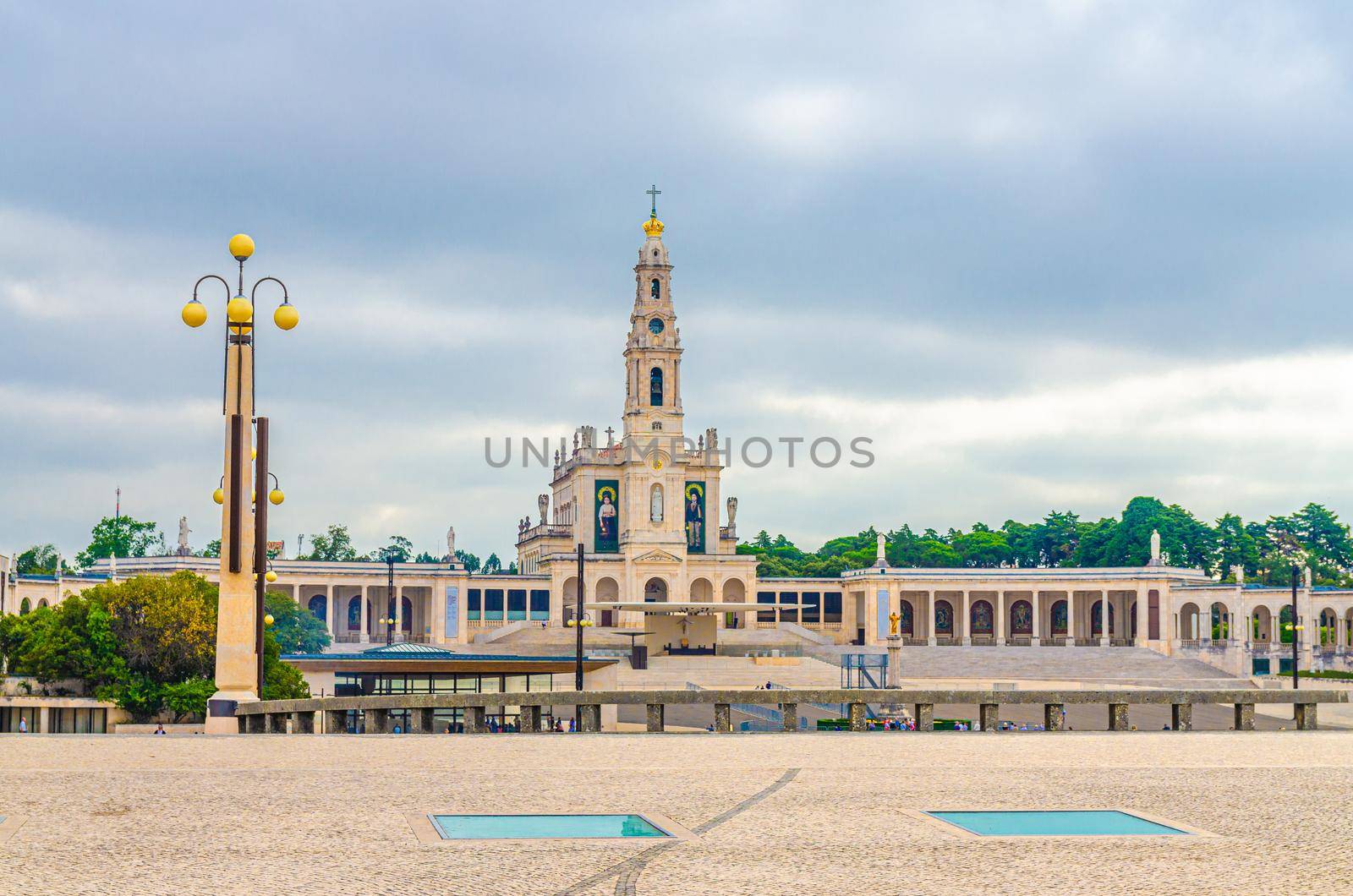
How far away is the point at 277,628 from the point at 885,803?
88.0 meters

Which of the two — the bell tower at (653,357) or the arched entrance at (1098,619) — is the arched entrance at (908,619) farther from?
the bell tower at (653,357)

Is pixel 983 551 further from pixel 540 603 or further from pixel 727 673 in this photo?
pixel 727 673

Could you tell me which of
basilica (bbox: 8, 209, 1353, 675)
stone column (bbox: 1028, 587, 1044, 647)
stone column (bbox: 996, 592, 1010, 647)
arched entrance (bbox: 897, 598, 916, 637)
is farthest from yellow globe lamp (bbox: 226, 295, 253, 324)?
arched entrance (bbox: 897, 598, 916, 637)

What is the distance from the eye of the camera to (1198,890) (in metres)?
9.52

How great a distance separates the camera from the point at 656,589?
382 ft

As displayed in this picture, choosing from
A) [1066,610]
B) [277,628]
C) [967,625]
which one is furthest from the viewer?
[1066,610]

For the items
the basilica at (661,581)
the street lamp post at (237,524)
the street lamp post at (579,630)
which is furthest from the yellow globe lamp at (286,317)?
the basilica at (661,581)

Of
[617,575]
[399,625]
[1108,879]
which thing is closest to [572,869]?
[1108,879]

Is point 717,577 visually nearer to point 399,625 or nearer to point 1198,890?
point 399,625

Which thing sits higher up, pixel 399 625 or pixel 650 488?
pixel 650 488

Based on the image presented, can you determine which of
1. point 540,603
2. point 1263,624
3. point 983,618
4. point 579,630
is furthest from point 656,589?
point 579,630

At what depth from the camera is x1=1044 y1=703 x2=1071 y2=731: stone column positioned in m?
23.8

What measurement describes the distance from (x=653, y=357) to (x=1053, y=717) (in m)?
93.8

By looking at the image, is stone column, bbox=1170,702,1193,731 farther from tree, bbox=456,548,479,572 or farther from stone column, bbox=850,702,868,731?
tree, bbox=456,548,479,572
